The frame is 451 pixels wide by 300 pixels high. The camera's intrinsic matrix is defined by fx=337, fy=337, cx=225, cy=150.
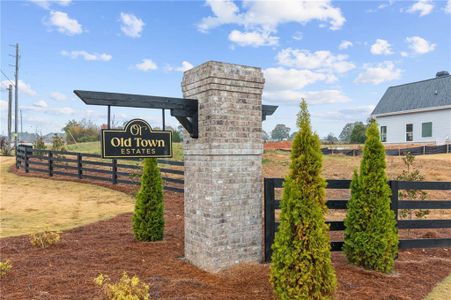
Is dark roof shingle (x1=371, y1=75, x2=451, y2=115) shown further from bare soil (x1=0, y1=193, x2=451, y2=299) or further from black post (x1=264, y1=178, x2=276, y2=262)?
black post (x1=264, y1=178, x2=276, y2=262)

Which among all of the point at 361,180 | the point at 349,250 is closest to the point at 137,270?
the point at 349,250

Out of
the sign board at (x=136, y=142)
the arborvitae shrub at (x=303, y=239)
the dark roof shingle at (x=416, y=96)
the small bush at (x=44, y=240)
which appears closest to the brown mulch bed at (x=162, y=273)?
the small bush at (x=44, y=240)

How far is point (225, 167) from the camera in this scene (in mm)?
5324

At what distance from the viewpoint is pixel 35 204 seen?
A: 39.4 ft

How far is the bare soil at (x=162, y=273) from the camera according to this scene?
4.53m

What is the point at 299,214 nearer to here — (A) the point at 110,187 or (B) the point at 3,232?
(B) the point at 3,232

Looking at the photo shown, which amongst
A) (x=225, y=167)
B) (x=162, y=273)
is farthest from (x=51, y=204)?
(x=225, y=167)

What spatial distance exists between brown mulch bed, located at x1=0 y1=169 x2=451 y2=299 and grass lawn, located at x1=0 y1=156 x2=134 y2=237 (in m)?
1.67

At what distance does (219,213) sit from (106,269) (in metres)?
2.02

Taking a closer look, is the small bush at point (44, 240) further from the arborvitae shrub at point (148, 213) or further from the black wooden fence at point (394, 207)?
the black wooden fence at point (394, 207)

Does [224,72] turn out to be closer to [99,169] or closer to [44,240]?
[44,240]

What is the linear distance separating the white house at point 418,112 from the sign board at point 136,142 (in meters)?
25.4

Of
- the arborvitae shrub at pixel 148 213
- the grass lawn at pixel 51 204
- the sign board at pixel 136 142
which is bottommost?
the grass lawn at pixel 51 204

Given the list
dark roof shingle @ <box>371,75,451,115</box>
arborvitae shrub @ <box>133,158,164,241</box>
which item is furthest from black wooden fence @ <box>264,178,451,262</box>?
dark roof shingle @ <box>371,75,451,115</box>
